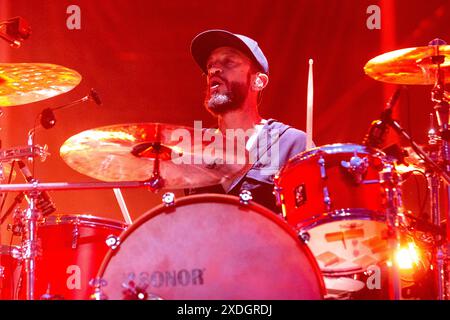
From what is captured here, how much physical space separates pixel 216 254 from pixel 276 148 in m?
1.42

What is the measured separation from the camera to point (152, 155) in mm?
2842

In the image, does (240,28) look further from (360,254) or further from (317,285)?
(317,285)

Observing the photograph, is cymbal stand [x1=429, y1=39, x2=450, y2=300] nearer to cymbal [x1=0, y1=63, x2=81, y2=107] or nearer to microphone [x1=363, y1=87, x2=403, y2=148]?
microphone [x1=363, y1=87, x2=403, y2=148]

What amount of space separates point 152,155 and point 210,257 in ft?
2.59

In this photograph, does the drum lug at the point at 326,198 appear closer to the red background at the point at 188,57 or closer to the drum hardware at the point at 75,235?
the drum hardware at the point at 75,235

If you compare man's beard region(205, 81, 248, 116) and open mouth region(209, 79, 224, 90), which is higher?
open mouth region(209, 79, 224, 90)

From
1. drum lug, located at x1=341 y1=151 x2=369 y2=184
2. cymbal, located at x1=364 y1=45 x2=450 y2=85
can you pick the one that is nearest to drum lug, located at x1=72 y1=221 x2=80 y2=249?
drum lug, located at x1=341 y1=151 x2=369 y2=184

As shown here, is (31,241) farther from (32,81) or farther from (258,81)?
(258,81)

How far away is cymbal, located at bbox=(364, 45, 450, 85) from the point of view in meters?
3.53

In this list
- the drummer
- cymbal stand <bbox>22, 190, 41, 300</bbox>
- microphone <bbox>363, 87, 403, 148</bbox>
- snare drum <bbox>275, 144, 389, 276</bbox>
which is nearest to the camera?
snare drum <bbox>275, 144, 389, 276</bbox>

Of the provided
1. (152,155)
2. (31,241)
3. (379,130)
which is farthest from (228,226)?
(31,241)

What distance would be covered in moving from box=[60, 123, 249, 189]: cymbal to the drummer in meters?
0.58
